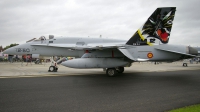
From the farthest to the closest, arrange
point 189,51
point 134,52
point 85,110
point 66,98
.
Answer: point 134,52 < point 189,51 < point 66,98 < point 85,110

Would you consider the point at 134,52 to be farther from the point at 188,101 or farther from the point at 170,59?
the point at 188,101

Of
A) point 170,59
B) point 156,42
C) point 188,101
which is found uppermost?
point 156,42

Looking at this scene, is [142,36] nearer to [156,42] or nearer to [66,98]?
[156,42]

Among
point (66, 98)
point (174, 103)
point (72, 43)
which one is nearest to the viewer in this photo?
point (174, 103)

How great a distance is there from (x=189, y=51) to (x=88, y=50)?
660cm

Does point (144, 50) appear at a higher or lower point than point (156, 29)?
lower

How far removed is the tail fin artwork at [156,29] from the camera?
34.9ft

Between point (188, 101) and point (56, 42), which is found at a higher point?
point (56, 42)

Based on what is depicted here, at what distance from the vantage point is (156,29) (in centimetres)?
1101

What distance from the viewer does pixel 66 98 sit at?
5242 millimetres

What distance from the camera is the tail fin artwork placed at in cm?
1063

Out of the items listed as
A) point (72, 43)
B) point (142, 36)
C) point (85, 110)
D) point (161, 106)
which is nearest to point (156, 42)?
point (142, 36)

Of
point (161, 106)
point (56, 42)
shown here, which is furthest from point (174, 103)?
point (56, 42)

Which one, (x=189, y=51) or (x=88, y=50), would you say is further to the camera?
(x=88, y=50)
